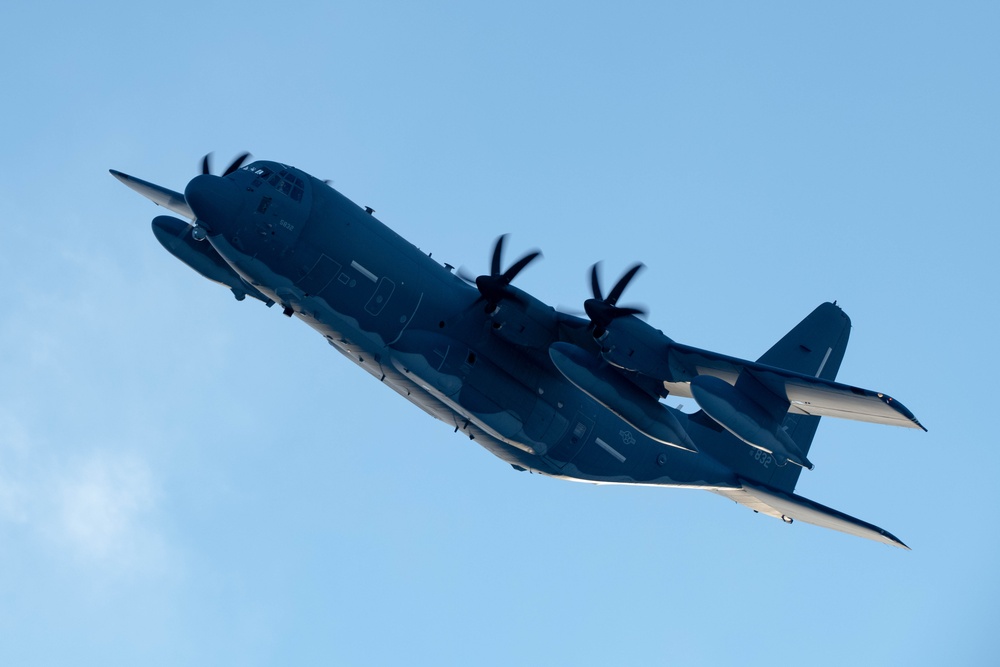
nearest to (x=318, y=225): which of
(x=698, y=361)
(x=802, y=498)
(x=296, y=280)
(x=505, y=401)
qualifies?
(x=296, y=280)

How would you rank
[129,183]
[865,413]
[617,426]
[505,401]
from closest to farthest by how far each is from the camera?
[865,413], [505,401], [617,426], [129,183]

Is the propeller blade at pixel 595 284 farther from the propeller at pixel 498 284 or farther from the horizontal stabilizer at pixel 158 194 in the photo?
the horizontal stabilizer at pixel 158 194

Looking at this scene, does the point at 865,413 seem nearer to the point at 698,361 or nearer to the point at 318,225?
the point at 698,361

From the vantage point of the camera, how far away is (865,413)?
25391 mm

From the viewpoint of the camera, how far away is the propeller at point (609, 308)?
27.2 meters

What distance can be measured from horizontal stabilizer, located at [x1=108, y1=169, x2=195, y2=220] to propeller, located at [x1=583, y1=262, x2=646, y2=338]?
14.2m

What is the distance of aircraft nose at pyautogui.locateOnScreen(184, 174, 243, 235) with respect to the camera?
25.0m

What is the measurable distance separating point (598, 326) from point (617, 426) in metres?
5.42

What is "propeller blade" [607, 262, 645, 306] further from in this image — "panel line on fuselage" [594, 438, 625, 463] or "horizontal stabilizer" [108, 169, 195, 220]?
"horizontal stabilizer" [108, 169, 195, 220]

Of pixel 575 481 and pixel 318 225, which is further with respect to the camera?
pixel 575 481

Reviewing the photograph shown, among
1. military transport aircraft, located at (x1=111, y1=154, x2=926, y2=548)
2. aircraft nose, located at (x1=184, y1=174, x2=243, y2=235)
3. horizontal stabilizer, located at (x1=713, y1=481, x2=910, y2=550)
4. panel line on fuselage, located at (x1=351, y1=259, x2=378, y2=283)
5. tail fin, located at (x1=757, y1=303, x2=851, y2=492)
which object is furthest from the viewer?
tail fin, located at (x1=757, y1=303, x2=851, y2=492)

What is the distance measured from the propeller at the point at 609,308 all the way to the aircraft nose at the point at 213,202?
9404 millimetres

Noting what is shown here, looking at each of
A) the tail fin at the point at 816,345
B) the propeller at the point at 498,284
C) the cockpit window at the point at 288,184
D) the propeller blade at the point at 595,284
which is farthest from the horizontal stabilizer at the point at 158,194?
the tail fin at the point at 816,345

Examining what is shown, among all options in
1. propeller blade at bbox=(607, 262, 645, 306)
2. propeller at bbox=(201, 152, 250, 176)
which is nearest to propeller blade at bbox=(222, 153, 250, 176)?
propeller at bbox=(201, 152, 250, 176)
